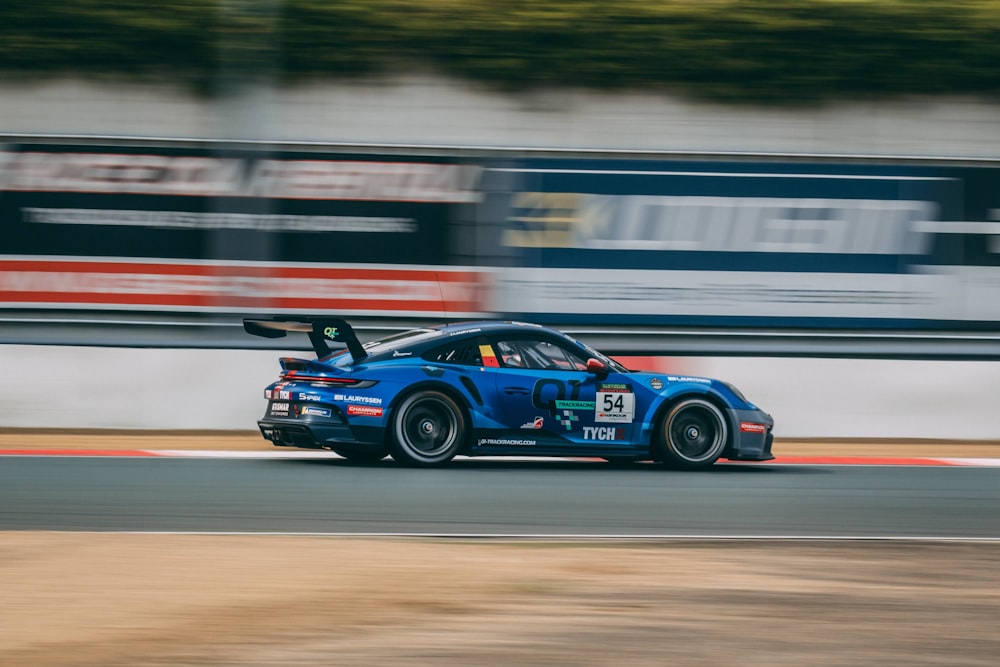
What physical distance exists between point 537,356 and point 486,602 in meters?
5.87

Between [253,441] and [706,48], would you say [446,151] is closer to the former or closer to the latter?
[706,48]

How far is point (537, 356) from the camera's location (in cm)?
1180

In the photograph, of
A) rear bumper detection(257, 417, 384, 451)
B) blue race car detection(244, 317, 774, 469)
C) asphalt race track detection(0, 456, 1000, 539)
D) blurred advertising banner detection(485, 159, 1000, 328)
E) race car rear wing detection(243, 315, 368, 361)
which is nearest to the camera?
asphalt race track detection(0, 456, 1000, 539)

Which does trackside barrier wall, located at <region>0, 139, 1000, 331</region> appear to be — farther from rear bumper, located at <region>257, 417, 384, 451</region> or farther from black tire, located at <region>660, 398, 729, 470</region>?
rear bumper, located at <region>257, 417, 384, 451</region>

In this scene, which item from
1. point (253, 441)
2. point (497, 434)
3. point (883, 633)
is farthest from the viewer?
point (253, 441)

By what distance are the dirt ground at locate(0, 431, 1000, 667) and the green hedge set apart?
37.0 ft

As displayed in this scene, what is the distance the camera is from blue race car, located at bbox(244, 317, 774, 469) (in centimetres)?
1129

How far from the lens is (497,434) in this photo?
1153 centimetres

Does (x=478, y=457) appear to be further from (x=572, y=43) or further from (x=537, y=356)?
(x=572, y=43)

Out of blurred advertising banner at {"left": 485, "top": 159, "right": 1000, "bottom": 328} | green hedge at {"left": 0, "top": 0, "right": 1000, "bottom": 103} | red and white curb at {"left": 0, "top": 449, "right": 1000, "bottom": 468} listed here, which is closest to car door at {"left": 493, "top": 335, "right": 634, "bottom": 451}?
red and white curb at {"left": 0, "top": 449, "right": 1000, "bottom": 468}

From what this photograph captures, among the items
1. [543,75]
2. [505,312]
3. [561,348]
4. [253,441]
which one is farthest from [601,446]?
[543,75]

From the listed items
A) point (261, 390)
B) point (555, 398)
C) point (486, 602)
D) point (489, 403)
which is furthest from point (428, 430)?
point (486, 602)

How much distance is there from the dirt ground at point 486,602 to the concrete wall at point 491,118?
10808 millimetres

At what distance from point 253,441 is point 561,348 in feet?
13.4
